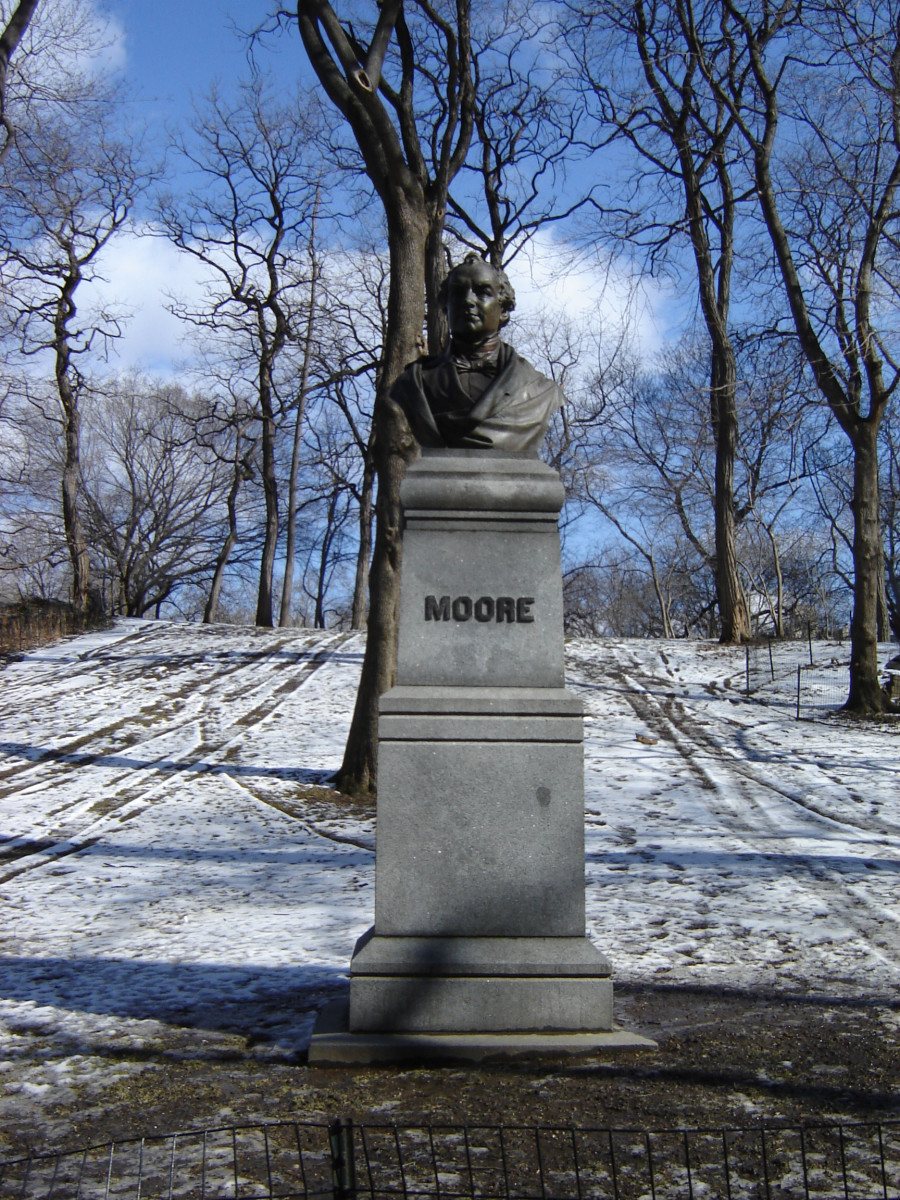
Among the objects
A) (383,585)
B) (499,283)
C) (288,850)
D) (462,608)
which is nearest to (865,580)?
(383,585)

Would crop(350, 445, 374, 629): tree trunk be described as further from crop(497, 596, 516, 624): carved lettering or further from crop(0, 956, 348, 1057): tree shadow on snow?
crop(497, 596, 516, 624): carved lettering

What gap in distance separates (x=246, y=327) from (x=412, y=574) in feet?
79.5

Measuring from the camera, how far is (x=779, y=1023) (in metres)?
4.75

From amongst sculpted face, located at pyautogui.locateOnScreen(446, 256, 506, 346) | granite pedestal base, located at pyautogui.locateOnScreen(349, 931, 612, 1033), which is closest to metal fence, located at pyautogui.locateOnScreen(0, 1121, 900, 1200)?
granite pedestal base, located at pyautogui.locateOnScreen(349, 931, 612, 1033)

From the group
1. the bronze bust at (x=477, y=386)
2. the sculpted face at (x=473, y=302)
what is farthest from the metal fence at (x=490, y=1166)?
the sculpted face at (x=473, y=302)

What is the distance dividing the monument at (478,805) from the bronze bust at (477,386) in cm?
24

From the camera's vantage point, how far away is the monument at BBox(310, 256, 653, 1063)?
432 cm

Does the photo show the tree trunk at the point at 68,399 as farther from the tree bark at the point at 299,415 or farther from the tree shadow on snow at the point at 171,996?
the tree shadow on snow at the point at 171,996

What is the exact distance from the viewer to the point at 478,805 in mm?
4430

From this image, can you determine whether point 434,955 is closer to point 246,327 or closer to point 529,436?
point 529,436

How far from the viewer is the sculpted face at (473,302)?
5055 mm

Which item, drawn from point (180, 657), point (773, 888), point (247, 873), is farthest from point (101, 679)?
point (773, 888)

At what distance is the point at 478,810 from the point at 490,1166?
1491mm

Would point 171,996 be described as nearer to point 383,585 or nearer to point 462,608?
point 462,608
